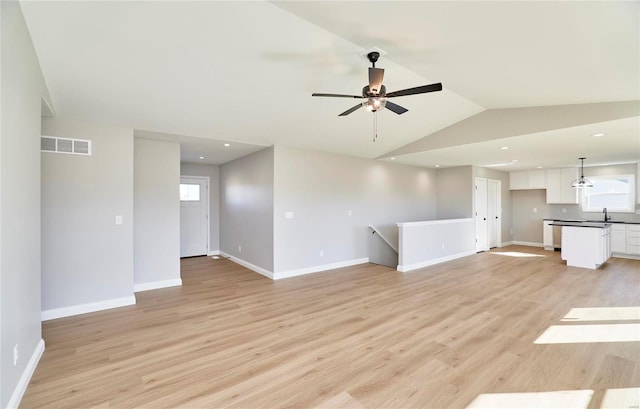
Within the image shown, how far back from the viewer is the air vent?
3414 millimetres

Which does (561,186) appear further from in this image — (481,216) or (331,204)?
(331,204)

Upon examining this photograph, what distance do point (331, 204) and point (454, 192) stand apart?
4.11 metres

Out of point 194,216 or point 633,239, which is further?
point 194,216

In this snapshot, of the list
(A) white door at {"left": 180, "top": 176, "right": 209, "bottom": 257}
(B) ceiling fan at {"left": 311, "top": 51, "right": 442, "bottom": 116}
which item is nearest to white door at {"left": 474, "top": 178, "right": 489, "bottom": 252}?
(B) ceiling fan at {"left": 311, "top": 51, "right": 442, "bottom": 116}

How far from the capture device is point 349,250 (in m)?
6.30

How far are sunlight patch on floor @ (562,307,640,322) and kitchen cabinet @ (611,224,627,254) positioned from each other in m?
4.62

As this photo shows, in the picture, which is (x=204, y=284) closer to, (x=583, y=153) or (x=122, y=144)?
(x=122, y=144)

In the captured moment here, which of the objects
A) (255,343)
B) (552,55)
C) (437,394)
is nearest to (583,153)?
(552,55)

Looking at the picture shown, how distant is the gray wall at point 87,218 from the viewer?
344 centimetres

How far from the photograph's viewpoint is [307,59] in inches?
120

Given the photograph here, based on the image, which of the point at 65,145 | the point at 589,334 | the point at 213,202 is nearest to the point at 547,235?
the point at 589,334

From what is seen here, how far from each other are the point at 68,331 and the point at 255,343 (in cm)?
213

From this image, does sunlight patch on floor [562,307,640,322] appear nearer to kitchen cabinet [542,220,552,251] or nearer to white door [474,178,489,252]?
white door [474,178,489,252]

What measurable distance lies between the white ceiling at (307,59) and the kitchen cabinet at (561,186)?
3.51 metres
